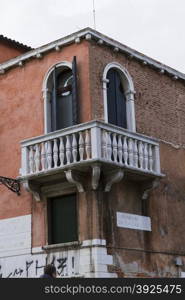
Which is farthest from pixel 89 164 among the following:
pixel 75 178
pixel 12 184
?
pixel 12 184

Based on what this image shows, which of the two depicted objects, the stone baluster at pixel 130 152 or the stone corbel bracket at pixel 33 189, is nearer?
the stone baluster at pixel 130 152

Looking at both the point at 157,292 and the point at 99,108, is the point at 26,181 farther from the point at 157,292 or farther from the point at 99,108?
the point at 157,292

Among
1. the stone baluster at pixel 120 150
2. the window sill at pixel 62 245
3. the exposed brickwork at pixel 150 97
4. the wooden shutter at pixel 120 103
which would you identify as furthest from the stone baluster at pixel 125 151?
the window sill at pixel 62 245

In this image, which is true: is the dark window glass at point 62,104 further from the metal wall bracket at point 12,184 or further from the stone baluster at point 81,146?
the metal wall bracket at point 12,184

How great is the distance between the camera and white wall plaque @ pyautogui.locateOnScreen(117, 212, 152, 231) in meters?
14.6

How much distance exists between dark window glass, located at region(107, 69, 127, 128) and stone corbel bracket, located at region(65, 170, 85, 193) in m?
1.94

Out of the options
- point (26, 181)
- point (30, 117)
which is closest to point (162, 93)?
point (30, 117)

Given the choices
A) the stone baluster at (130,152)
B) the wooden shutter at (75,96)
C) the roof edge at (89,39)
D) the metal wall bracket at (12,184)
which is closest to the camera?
the stone baluster at (130,152)

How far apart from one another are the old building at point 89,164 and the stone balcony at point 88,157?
2 centimetres

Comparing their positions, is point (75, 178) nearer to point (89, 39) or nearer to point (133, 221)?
point (133, 221)

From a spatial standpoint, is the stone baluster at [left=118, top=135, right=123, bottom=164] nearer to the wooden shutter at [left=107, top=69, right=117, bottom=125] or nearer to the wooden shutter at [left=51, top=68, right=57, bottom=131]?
the wooden shutter at [left=107, top=69, right=117, bottom=125]

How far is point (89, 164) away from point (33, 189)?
1906 mm

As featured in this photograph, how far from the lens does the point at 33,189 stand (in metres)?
15.0

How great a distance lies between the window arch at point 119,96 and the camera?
15527 mm
